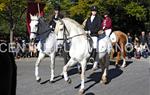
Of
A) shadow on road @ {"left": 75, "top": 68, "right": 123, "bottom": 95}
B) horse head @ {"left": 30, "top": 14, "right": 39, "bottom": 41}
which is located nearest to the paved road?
shadow on road @ {"left": 75, "top": 68, "right": 123, "bottom": 95}

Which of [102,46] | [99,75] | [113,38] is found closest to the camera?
[102,46]

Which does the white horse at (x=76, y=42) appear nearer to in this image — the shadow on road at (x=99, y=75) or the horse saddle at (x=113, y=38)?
the shadow on road at (x=99, y=75)

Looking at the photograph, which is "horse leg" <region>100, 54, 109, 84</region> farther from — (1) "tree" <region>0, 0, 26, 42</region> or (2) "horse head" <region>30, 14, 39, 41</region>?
(1) "tree" <region>0, 0, 26, 42</region>

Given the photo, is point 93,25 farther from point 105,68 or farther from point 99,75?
point 99,75

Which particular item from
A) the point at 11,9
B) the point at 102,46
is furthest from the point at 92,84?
the point at 11,9

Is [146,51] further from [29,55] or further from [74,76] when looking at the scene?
[74,76]

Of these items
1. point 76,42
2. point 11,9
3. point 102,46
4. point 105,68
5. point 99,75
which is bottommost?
point 99,75

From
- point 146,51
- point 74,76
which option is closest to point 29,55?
point 146,51

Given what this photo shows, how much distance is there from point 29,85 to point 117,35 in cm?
501

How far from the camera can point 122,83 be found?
12.7 metres

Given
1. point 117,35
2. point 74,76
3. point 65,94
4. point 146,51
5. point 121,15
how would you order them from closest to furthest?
point 65,94
point 74,76
point 117,35
point 146,51
point 121,15

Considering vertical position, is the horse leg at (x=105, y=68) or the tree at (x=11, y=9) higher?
the tree at (x=11, y=9)

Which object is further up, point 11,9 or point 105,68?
point 11,9

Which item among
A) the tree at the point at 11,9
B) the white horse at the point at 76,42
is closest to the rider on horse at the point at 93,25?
the white horse at the point at 76,42
